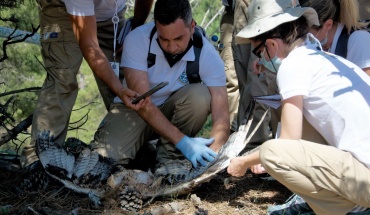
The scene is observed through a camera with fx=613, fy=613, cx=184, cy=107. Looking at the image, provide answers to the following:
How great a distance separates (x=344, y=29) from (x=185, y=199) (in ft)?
4.81

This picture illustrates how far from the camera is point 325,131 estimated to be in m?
3.28

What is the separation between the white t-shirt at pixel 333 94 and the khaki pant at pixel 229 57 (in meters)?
2.48

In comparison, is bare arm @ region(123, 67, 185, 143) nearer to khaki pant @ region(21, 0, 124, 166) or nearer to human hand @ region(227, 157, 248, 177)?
khaki pant @ region(21, 0, 124, 166)

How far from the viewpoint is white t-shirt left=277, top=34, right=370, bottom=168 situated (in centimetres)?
311

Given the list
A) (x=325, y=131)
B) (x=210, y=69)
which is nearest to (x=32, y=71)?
(x=210, y=69)

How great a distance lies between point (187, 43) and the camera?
14.2ft

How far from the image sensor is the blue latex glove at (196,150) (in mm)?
3991

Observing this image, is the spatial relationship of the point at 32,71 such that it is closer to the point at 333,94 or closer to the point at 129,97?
the point at 129,97

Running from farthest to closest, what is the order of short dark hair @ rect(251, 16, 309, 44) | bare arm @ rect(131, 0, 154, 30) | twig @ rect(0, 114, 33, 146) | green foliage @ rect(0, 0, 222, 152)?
1. green foliage @ rect(0, 0, 222, 152)
2. bare arm @ rect(131, 0, 154, 30)
3. twig @ rect(0, 114, 33, 146)
4. short dark hair @ rect(251, 16, 309, 44)

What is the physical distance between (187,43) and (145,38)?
12.7 inches

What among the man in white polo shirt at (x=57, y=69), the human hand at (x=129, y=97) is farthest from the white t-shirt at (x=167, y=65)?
the human hand at (x=129, y=97)

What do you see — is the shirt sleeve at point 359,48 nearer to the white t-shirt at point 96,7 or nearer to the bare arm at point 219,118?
the bare arm at point 219,118

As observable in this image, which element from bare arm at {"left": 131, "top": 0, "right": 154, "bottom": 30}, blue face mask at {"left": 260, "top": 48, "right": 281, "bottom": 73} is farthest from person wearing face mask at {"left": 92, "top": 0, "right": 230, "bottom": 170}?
blue face mask at {"left": 260, "top": 48, "right": 281, "bottom": 73}

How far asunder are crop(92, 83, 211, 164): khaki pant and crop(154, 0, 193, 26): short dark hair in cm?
49
